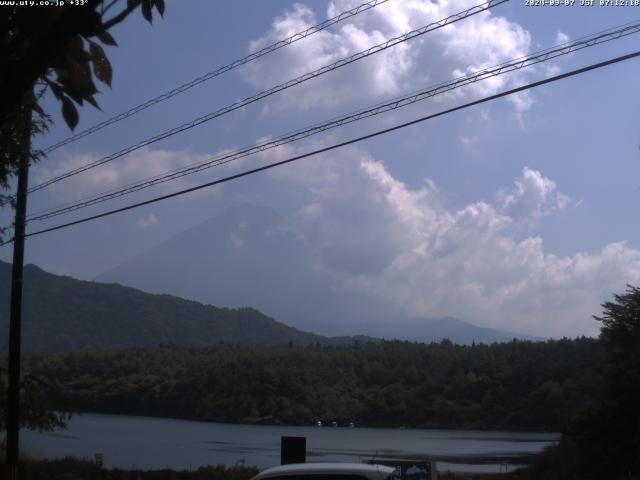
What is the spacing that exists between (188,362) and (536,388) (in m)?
25.2

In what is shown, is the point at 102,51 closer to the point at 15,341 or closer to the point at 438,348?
the point at 15,341

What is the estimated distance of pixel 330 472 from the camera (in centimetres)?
1027

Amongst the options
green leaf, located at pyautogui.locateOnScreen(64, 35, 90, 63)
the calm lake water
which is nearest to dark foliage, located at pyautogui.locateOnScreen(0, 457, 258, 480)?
the calm lake water

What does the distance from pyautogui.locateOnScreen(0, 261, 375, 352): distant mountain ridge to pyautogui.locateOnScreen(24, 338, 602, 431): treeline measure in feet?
191

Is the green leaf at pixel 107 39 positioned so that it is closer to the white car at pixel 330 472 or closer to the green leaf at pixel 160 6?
the green leaf at pixel 160 6

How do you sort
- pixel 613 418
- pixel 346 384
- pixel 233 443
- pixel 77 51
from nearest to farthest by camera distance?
pixel 77 51 < pixel 613 418 < pixel 233 443 < pixel 346 384

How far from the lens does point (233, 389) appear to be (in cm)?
4725

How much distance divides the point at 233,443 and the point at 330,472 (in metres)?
26.2

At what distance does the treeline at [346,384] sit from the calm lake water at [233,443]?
1.35 metres

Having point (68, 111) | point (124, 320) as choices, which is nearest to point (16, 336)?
point (68, 111)

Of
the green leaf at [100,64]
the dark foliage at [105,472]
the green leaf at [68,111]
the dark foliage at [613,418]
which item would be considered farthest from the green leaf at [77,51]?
the dark foliage at [105,472]

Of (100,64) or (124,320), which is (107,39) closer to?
(100,64)

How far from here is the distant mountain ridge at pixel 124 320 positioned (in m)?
114

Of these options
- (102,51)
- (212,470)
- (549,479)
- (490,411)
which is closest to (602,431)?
(549,479)
